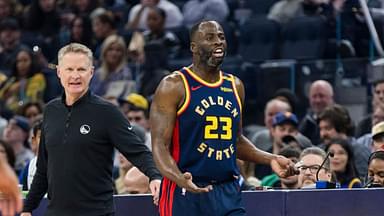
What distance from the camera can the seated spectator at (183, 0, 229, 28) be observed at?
1625cm

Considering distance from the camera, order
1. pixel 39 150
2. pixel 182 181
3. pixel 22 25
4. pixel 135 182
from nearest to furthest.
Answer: pixel 182 181, pixel 39 150, pixel 135 182, pixel 22 25

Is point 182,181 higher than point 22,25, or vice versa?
point 22,25

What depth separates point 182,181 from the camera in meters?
7.34

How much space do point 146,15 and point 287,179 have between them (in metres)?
7.36

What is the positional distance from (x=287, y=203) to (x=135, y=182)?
1939 mm

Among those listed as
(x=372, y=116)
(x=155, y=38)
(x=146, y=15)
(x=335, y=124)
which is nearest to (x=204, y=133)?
(x=335, y=124)

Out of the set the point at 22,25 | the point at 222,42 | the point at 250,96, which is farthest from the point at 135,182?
the point at 22,25

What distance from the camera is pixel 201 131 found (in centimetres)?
764

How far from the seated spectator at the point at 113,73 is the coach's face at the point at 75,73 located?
7.06 meters

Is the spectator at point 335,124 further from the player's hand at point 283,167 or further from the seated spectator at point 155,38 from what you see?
the seated spectator at point 155,38

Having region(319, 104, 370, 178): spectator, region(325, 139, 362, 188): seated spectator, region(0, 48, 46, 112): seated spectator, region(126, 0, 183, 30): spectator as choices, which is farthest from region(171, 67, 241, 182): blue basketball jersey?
region(126, 0, 183, 30): spectator

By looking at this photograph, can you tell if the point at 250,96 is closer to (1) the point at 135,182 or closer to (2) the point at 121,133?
(1) the point at 135,182

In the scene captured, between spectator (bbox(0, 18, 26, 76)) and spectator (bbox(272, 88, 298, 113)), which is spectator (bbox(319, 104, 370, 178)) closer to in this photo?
spectator (bbox(272, 88, 298, 113))

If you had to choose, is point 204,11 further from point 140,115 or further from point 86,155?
point 86,155
